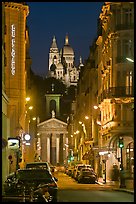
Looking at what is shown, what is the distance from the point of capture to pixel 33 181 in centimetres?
2997

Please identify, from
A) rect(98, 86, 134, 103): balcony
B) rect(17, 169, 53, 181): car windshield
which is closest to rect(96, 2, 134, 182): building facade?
rect(98, 86, 134, 103): balcony

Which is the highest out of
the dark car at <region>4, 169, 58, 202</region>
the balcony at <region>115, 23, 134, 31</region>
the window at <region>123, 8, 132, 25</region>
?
the window at <region>123, 8, 132, 25</region>

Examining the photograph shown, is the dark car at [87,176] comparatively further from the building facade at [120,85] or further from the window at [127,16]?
the window at [127,16]

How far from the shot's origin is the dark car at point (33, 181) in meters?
29.0

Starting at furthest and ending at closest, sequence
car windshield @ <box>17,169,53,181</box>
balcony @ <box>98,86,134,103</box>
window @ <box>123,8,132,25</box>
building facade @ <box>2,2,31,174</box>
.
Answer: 1. building facade @ <box>2,2,31,174</box>
2. window @ <box>123,8,132,25</box>
3. balcony @ <box>98,86,134,103</box>
4. car windshield @ <box>17,169,53,181</box>

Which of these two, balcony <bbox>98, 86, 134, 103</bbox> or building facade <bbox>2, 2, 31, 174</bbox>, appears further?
building facade <bbox>2, 2, 31, 174</bbox>

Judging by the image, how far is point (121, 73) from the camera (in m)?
69.3

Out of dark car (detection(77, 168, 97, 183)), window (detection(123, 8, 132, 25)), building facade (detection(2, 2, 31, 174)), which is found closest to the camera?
dark car (detection(77, 168, 97, 183))

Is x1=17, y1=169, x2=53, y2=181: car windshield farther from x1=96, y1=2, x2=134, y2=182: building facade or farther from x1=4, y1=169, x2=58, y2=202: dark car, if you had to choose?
x1=96, y1=2, x2=134, y2=182: building facade

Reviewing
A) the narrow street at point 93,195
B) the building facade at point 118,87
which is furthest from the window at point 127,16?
the narrow street at point 93,195

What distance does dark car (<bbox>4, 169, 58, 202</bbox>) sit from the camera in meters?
29.0

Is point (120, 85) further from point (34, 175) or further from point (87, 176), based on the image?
point (34, 175)

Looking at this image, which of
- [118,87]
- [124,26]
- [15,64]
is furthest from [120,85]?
[15,64]

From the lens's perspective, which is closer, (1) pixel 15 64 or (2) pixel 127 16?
(2) pixel 127 16
